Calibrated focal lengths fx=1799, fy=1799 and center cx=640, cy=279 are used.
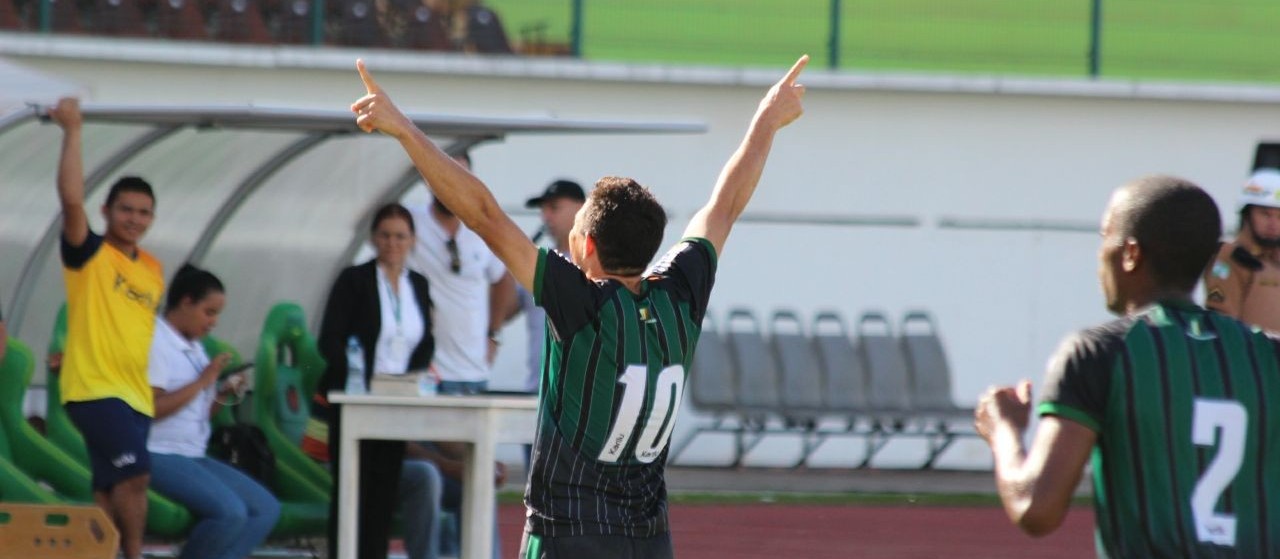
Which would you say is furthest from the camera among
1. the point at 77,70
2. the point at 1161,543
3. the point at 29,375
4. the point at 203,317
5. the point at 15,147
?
the point at 77,70

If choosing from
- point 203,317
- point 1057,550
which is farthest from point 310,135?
point 1057,550

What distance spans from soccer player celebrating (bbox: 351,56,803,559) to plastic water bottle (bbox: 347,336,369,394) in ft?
13.4

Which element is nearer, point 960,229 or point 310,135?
point 310,135

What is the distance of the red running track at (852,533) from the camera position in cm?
1078

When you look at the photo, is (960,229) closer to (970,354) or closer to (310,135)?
(970,354)

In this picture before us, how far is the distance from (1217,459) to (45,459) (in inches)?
241

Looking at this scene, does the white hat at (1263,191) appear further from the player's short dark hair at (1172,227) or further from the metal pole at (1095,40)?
the metal pole at (1095,40)

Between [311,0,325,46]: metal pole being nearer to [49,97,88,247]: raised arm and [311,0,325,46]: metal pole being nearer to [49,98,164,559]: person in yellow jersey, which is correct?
[49,98,164,559]: person in yellow jersey

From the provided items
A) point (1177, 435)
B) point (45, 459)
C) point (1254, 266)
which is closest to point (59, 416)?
point (45, 459)

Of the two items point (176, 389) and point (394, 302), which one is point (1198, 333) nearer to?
point (394, 302)

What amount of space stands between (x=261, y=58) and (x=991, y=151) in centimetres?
689

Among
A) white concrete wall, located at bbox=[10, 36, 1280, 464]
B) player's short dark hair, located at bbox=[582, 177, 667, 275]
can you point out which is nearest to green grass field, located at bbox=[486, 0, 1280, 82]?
white concrete wall, located at bbox=[10, 36, 1280, 464]

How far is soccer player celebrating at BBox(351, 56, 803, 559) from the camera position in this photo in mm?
4371

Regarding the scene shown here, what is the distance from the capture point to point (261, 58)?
1620 cm
